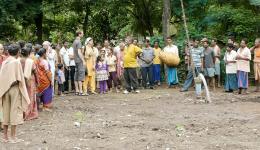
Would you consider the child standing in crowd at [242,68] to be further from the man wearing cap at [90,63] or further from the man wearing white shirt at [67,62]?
the man wearing white shirt at [67,62]

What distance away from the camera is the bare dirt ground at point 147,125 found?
9234 millimetres

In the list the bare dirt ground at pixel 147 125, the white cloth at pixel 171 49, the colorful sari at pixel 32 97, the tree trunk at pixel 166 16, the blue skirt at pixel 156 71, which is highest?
the tree trunk at pixel 166 16

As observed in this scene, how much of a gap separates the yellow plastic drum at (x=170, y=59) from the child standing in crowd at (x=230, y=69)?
5.96ft

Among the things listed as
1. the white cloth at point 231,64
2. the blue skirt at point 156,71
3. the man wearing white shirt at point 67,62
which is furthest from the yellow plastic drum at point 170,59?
the man wearing white shirt at point 67,62

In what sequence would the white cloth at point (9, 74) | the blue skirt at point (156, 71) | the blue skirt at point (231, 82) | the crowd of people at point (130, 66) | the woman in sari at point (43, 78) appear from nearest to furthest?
the white cloth at point (9, 74), the woman in sari at point (43, 78), the crowd of people at point (130, 66), the blue skirt at point (231, 82), the blue skirt at point (156, 71)

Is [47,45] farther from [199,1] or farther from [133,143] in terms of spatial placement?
[199,1]

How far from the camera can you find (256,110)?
13.2 meters

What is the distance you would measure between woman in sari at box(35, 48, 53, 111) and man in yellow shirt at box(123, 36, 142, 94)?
428 cm

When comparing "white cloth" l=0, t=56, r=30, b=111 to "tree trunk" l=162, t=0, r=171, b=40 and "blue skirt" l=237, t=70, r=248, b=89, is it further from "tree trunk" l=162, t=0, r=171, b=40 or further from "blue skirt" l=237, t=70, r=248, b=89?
"tree trunk" l=162, t=0, r=171, b=40

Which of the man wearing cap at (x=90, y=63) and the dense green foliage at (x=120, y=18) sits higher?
the dense green foliage at (x=120, y=18)

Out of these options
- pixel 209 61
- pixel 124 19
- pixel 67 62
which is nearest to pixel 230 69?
pixel 209 61

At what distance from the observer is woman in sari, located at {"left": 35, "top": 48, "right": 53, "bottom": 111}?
13043mm

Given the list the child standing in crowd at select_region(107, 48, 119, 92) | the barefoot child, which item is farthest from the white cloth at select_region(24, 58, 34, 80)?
the child standing in crowd at select_region(107, 48, 119, 92)

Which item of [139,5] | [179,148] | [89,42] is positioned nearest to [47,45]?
[89,42]
